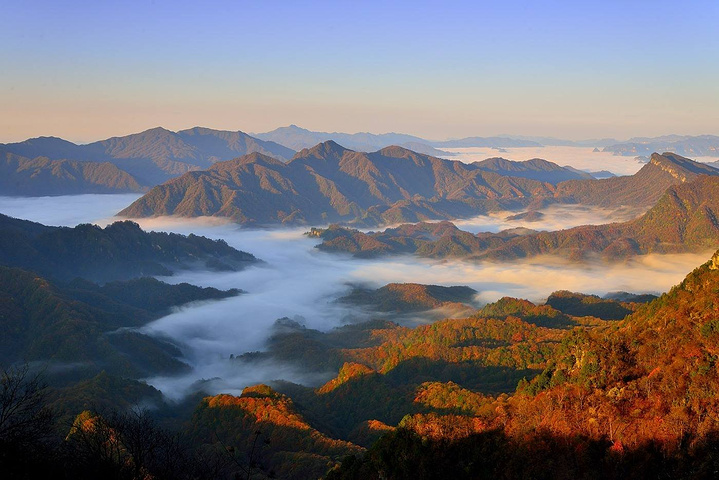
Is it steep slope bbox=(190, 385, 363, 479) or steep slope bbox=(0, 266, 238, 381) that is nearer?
steep slope bbox=(190, 385, 363, 479)

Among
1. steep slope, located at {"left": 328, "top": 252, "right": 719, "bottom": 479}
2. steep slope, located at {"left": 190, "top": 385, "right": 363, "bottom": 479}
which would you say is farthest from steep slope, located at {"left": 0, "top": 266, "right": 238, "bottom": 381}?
steep slope, located at {"left": 328, "top": 252, "right": 719, "bottom": 479}

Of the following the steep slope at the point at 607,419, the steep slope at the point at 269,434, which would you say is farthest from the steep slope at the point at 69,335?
the steep slope at the point at 607,419

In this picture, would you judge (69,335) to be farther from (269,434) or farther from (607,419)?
(607,419)

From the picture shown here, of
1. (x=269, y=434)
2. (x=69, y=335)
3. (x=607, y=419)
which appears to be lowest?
(x=69, y=335)

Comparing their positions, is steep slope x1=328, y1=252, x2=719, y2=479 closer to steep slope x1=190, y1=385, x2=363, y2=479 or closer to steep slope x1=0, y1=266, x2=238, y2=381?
steep slope x1=190, y1=385, x2=363, y2=479

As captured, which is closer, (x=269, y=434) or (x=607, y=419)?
(x=607, y=419)

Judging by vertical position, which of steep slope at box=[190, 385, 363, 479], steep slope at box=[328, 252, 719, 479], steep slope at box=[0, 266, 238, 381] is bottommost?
steep slope at box=[0, 266, 238, 381]

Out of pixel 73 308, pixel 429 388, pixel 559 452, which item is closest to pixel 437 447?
pixel 559 452

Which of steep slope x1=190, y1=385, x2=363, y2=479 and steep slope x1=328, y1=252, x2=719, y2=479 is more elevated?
steep slope x1=328, y1=252, x2=719, y2=479

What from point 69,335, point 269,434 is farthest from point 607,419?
point 69,335

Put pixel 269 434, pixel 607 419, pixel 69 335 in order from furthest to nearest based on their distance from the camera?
1. pixel 69 335
2. pixel 269 434
3. pixel 607 419

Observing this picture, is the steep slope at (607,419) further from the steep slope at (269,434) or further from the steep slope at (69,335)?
the steep slope at (69,335)
